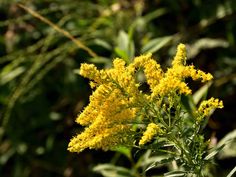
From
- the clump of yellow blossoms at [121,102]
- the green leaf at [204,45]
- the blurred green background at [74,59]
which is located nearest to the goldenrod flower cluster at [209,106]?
the clump of yellow blossoms at [121,102]

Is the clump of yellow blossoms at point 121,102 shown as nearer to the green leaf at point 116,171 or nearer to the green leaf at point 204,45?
the green leaf at point 116,171

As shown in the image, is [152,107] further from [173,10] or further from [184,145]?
[173,10]

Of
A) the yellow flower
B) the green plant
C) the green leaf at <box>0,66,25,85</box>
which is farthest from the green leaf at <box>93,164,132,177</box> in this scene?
the green leaf at <box>0,66,25,85</box>

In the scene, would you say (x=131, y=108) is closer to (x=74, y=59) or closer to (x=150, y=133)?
(x=150, y=133)

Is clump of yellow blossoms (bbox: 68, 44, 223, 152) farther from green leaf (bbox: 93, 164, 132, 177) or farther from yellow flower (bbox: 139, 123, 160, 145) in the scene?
green leaf (bbox: 93, 164, 132, 177)

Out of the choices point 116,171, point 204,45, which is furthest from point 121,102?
point 204,45

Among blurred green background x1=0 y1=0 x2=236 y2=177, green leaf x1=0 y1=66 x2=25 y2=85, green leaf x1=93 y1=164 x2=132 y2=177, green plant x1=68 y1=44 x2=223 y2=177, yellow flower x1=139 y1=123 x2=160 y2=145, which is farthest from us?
green leaf x1=0 y1=66 x2=25 y2=85
